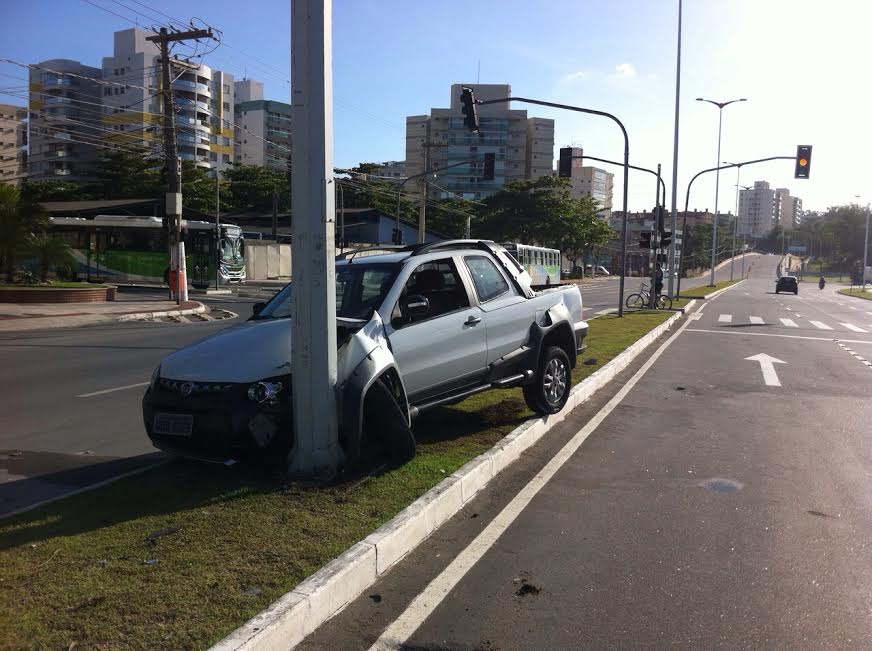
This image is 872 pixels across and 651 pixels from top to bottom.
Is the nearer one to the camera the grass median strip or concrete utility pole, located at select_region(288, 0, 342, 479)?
the grass median strip

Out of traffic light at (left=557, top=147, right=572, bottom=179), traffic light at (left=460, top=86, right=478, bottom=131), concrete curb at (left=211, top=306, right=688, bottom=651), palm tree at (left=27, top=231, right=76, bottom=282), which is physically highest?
traffic light at (left=460, top=86, right=478, bottom=131)

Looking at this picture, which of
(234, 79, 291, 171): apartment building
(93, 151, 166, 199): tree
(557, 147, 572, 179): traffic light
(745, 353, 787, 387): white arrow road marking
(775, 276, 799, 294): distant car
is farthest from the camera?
(234, 79, 291, 171): apartment building

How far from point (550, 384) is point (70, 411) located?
5.62 meters

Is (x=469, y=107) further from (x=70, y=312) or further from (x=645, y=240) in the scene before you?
(x=70, y=312)

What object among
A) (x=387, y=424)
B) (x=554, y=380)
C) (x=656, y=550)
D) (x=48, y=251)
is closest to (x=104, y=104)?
(x=48, y=251)

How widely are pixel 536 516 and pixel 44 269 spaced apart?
2586 centimetres

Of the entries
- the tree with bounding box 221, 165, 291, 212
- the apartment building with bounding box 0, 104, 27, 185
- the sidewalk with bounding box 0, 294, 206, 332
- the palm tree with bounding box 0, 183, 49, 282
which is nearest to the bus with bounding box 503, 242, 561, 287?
the sidewalk with bounding box 0, 294, 206, 332

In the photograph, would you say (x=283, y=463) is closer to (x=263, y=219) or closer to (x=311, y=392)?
(x=311, y=392)

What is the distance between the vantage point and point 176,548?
160 inches

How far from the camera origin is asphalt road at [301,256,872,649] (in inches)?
139

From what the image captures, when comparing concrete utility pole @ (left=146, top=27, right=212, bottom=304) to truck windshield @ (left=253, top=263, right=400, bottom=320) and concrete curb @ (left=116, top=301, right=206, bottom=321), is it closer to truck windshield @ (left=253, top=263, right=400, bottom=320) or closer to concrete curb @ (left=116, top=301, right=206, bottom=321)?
concrete curb @ (left=116, top=301, right=206, bottom=321)

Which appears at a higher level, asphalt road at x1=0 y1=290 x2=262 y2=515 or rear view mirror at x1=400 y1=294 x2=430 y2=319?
rear view mirror at x1=400 y1=294 x2=430 y2=319

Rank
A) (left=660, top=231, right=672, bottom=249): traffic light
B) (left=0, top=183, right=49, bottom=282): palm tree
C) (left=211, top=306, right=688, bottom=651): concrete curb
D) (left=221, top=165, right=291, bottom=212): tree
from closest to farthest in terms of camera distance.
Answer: (left=211, top=306, right=688, bottom=651): concrete curb → (left=0, top=183, right=49, bottom=282): palm tree → (left=660, top=231, right=672, bottom=249): traffic light → (left=221, top=165, right=291, bottom=212): tree

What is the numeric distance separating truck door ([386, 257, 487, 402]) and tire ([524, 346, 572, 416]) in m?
1.05
